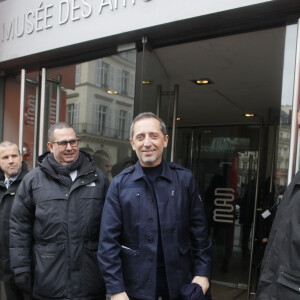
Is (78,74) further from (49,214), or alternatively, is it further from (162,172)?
(162,172)

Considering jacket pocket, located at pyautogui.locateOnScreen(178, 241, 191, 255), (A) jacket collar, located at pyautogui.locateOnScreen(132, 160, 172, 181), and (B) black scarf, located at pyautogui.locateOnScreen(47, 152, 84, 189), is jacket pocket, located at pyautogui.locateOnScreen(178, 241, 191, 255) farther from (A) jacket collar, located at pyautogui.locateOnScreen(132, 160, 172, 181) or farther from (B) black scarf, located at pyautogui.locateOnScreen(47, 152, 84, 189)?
(B) black scarf, located at pyautogui.locateOnScreen(47, 152, 84, 189)

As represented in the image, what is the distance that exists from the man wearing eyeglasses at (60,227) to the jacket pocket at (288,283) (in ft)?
4.26

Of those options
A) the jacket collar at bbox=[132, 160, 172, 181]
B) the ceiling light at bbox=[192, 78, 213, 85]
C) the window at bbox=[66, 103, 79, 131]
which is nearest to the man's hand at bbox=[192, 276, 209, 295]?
the jacket collar at bbox=[132, 160, 172, 181]

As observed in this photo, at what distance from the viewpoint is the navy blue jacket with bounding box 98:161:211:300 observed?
77.2 inches

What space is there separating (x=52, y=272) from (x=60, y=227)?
1.02 feet

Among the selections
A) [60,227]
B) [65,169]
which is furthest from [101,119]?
[60,227]

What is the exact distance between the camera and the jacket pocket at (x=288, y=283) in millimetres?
1550

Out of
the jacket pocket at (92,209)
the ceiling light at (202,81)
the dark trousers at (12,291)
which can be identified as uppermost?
the ceiling light at (202,81)

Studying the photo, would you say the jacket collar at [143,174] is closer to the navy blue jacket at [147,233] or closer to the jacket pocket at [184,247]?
the navy blue jacket at [147,233]

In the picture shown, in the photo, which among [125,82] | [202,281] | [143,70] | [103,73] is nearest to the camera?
[202,281]

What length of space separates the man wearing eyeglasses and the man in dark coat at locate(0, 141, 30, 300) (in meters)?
0.54

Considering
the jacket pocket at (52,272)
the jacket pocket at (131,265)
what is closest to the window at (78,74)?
the jacket pocket at (52,272)

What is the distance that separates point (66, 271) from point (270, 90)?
12.7 feet

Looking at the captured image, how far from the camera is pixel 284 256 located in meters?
1.62
